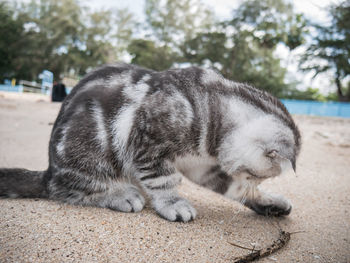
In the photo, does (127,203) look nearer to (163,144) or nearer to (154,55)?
(163,144)

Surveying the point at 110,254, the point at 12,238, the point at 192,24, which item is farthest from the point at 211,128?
the point at 192,24

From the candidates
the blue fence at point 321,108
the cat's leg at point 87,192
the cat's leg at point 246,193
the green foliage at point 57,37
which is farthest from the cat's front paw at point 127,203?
the green foliage at point 57,37

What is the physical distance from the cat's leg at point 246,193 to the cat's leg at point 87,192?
1.69ft

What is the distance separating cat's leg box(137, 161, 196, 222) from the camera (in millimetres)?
1682

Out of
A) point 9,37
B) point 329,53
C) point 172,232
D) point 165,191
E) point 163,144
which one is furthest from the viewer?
point 9,37

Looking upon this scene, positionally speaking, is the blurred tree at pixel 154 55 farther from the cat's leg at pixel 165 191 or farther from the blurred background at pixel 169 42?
the cat's leg at pixel 165 191

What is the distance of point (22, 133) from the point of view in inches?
180

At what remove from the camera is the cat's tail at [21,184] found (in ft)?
5.91

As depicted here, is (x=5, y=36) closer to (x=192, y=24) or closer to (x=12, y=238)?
(x=192, y=24)

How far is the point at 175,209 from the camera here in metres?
1.70

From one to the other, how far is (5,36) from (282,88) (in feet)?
75.7

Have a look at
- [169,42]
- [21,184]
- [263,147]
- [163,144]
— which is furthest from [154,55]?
[263,147]

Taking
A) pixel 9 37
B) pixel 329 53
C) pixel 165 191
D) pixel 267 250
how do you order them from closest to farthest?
1. pixel 267 250
2. pixel 165 191
3. pixel 329 53
4. pixel 9 37

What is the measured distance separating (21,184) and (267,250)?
5.03 ft
